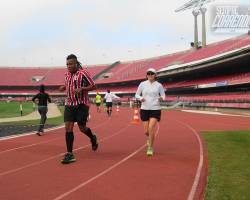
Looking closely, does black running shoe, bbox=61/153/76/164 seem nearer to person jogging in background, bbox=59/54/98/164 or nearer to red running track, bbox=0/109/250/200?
red running track, bbox=0/109/250/200

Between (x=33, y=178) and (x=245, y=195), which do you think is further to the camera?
(x=33, y=178)

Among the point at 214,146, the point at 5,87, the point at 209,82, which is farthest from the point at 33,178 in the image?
the point at 5,87

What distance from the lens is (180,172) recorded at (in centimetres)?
661

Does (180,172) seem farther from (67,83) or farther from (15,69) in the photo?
(15,69)

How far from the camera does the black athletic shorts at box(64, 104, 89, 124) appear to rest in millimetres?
7723

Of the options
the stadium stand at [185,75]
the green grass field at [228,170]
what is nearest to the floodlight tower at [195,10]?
the stadium stand at [185,75]

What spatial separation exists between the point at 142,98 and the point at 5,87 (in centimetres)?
10007

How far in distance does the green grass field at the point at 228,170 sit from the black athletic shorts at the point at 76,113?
2568mm

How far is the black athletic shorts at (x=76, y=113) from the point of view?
304 inches

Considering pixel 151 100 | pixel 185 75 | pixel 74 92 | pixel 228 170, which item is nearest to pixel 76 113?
pixel 74 92

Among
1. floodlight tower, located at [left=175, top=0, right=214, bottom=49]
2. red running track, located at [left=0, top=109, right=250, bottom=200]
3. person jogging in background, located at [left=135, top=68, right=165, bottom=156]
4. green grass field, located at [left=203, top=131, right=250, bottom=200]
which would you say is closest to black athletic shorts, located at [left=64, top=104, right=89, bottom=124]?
red running track, located at [left=0, top=109, right=250, bottom=200]

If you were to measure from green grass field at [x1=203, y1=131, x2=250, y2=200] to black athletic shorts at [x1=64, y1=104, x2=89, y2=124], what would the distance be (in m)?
2.57

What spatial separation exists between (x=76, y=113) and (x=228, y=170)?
3014 mm

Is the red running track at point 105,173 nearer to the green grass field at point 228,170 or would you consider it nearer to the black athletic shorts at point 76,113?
the green grass field at point 228,170
